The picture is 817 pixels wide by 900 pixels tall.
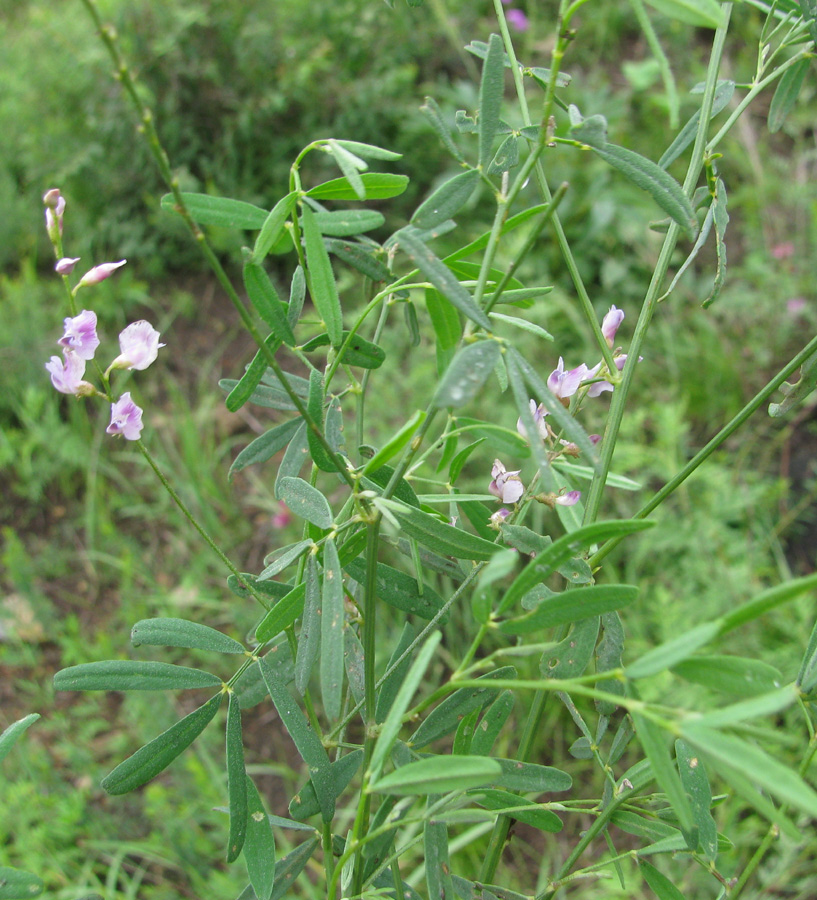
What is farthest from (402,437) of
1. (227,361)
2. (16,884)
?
(227,361)

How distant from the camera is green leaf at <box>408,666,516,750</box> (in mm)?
540

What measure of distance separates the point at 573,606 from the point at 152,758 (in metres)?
0.31

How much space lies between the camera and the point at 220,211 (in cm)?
52

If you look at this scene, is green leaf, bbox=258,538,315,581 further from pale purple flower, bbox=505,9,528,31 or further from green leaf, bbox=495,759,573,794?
pale purple flower, bbox=505,9,528,31

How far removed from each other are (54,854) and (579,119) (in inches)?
65.5

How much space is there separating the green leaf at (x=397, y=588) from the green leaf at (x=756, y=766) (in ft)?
0.87

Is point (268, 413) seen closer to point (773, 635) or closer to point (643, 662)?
point (773, 635)

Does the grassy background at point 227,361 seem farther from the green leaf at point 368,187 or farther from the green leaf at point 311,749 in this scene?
the green leaf at point 368,187

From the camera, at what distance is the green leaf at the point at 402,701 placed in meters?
0.36

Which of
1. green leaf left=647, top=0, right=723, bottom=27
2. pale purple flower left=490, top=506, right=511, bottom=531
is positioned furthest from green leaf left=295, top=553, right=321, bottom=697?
green leaf left=647, top=0, right=723, bottom=27

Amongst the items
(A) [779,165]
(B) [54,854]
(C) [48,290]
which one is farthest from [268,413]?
(A) [779,165]

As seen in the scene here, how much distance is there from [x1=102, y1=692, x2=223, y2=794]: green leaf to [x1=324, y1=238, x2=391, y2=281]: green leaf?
326 millimetres

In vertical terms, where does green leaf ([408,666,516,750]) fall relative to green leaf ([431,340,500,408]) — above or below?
below

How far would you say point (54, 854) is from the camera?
5.12 feet
